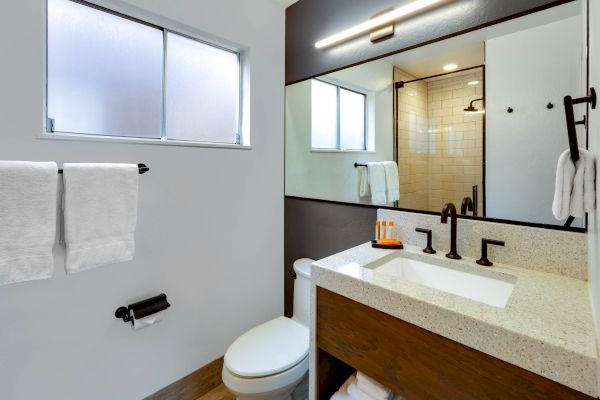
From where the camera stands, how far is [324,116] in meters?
2.00

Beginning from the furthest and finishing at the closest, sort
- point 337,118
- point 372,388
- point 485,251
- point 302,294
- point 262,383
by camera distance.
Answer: point 337,118, point 302,294, point 262,383, point 485,251, point 372,388

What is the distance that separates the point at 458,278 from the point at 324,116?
4.25 ft

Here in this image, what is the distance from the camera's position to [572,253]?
1051mm

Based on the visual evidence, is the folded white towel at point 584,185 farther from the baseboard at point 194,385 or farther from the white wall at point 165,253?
the baseboard at point 194,385

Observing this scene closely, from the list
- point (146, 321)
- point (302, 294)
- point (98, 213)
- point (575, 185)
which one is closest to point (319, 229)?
point (302, 294)

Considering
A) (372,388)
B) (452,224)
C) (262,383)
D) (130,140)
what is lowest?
(262,383)

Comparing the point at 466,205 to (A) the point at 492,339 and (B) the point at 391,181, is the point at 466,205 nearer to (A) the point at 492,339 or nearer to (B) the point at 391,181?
(B) the point at 391,181

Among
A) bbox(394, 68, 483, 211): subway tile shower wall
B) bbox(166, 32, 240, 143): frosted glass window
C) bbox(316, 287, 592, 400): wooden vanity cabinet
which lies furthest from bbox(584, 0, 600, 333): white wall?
bbox(166, 32, 240, 143): frosted glass window

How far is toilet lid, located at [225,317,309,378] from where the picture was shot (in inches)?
52.9

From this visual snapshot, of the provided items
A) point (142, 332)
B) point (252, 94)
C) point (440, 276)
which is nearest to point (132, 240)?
point (142, 332)

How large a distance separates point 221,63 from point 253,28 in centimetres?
32

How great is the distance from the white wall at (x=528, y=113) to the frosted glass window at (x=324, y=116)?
899 millimetres

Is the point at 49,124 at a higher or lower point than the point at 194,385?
higher

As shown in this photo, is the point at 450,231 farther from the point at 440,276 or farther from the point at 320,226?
the point at 320,226
